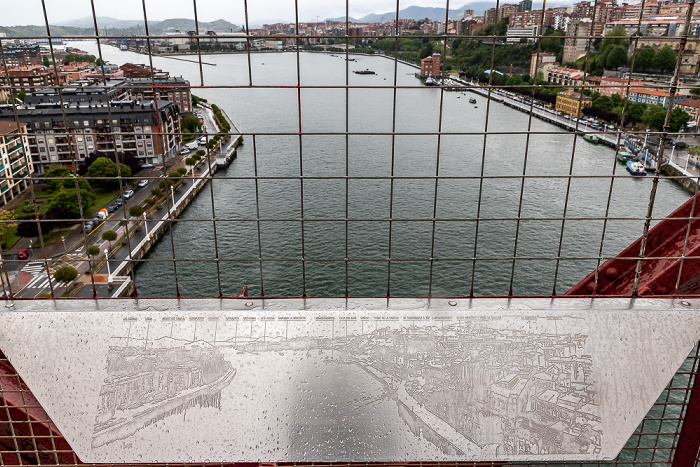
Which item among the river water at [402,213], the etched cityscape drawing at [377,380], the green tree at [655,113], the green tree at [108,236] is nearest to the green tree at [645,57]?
the etched cityscape drawing at [377,380]

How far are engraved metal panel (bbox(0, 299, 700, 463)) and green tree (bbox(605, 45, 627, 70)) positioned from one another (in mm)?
2887

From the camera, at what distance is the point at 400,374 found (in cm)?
424

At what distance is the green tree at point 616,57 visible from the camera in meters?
5.55

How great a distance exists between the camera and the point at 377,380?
4.23m

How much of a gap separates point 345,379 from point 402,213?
14.1 m

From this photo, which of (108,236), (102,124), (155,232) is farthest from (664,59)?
(155,232)

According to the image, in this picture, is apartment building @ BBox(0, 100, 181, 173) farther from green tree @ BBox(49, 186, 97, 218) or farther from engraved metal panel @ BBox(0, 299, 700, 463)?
green tree @ BBox(49, 186, 97, 218)

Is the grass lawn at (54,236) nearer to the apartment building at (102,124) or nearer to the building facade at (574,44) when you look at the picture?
the apartment building at (102,124)

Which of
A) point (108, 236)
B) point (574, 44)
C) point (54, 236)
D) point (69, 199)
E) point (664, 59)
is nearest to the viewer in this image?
point (574, 44)

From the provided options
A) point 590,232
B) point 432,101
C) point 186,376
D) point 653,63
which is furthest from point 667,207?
point 186,376

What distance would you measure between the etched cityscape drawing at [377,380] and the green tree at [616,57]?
328cm

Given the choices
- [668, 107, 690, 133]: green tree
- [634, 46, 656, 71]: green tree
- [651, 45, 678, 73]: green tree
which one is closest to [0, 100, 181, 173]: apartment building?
[651, 45, 678, 73]: green tree

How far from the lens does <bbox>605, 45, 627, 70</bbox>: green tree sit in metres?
5.55

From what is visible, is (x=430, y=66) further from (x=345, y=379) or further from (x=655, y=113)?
(x=655, y=113)
